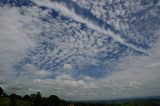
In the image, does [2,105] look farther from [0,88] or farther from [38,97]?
[0,88]

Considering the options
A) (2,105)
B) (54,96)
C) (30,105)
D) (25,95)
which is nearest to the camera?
(2,105)

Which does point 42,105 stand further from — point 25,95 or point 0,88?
point 0,88

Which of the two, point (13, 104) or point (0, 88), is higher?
point (0, 88)

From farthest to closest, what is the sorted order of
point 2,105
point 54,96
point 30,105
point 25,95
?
point 25,95 < point 54,96 < point 30,105 < point 2,105

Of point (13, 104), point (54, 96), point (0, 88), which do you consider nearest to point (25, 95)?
point (0, 88)

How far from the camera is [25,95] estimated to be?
161500 millimetres

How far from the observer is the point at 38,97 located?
442ft

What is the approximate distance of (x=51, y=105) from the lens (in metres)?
133

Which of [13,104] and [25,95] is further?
[25,95]

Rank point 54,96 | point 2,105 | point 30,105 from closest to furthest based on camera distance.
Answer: point 2,105
point 30,105
point 54,96

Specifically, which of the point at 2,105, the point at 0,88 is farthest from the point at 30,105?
the point at 0,88

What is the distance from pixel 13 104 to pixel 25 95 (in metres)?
47.4

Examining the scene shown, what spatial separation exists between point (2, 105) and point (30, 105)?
20296mm

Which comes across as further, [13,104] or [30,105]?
[30,105]
